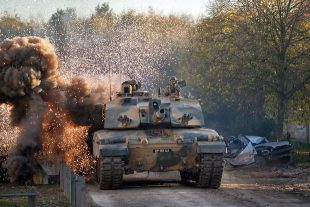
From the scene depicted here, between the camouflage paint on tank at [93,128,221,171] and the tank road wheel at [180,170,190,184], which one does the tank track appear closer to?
the camouflage paint on tank at [93,128,221,171]

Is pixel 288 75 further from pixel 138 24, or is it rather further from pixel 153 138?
pixel 138 24

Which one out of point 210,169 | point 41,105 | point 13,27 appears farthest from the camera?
point 13,27

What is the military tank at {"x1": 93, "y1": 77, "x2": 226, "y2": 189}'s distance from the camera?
19.6 m

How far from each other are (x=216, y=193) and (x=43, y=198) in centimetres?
433

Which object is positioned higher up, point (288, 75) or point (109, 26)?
point (109, 26)

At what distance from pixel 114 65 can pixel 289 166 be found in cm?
1670

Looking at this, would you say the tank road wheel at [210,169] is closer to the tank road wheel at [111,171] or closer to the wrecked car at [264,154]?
the tank road wheel at [111,171]

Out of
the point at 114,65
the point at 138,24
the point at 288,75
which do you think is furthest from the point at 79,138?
the point at 138,24

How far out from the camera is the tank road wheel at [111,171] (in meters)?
19.3

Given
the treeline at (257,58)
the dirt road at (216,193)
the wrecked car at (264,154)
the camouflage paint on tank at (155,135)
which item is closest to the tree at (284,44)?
the treeline at (257,58)

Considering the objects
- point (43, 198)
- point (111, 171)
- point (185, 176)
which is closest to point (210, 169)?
point (111, 171)

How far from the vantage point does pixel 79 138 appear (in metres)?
23.9

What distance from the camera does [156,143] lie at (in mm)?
19875

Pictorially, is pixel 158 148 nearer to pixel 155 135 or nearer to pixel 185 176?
pixel 155 135
